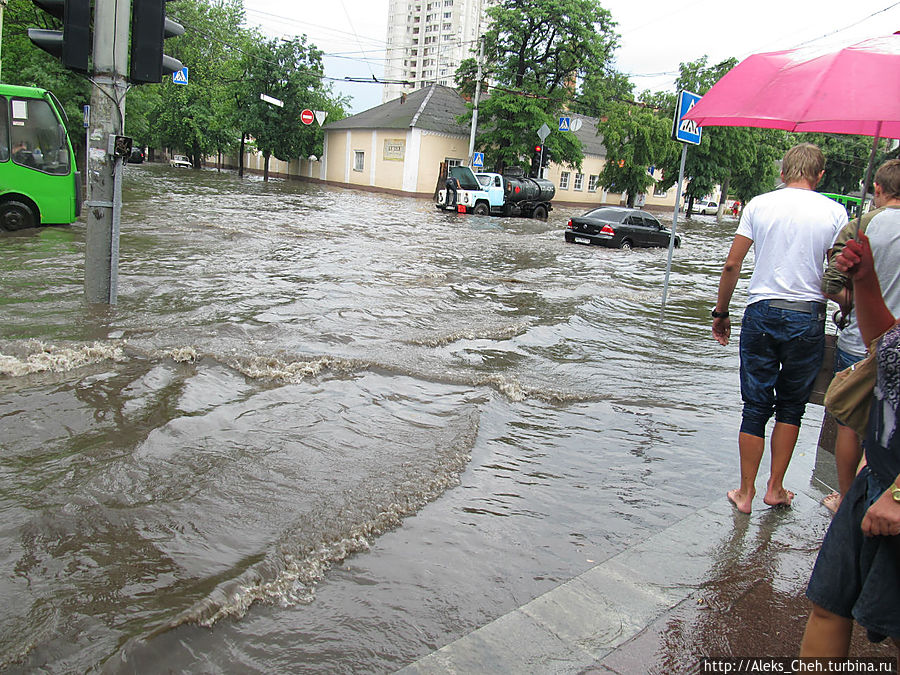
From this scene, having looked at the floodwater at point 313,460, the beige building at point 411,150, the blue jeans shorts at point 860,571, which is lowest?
the floodwater at point 313,460

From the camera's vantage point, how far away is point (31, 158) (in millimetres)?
12461

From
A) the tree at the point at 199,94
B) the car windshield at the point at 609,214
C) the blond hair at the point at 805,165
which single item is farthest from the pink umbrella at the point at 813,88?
the tree at the point at 199,94

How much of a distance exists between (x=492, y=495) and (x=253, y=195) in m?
28.4

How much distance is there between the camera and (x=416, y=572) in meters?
3.08

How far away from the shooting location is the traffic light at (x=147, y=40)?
21.7 feet

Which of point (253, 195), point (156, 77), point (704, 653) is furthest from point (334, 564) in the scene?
point (253, 195)

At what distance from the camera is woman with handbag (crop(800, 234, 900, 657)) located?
1805 millimetres

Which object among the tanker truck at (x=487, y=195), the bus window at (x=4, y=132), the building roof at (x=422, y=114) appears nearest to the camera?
the bus window at (x=4, y=132)

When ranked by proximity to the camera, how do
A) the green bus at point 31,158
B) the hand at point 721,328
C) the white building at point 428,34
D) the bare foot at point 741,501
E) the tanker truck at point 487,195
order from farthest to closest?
the white building at point 428,34 < the tanker truck at point 487,195 < the green bus at point 31,158 < the hand at point 721,328 < the bare foot at point 741,501

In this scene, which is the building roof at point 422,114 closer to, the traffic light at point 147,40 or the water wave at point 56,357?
the traffic light at point 147,40

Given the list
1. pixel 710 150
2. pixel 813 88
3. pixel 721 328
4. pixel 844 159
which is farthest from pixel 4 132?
pixel 844 159

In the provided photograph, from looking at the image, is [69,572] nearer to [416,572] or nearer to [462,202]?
[416,572]

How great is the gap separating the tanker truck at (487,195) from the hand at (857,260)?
27.3 metres

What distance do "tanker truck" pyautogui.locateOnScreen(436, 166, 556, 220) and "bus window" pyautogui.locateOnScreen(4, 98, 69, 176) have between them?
18111 mm
